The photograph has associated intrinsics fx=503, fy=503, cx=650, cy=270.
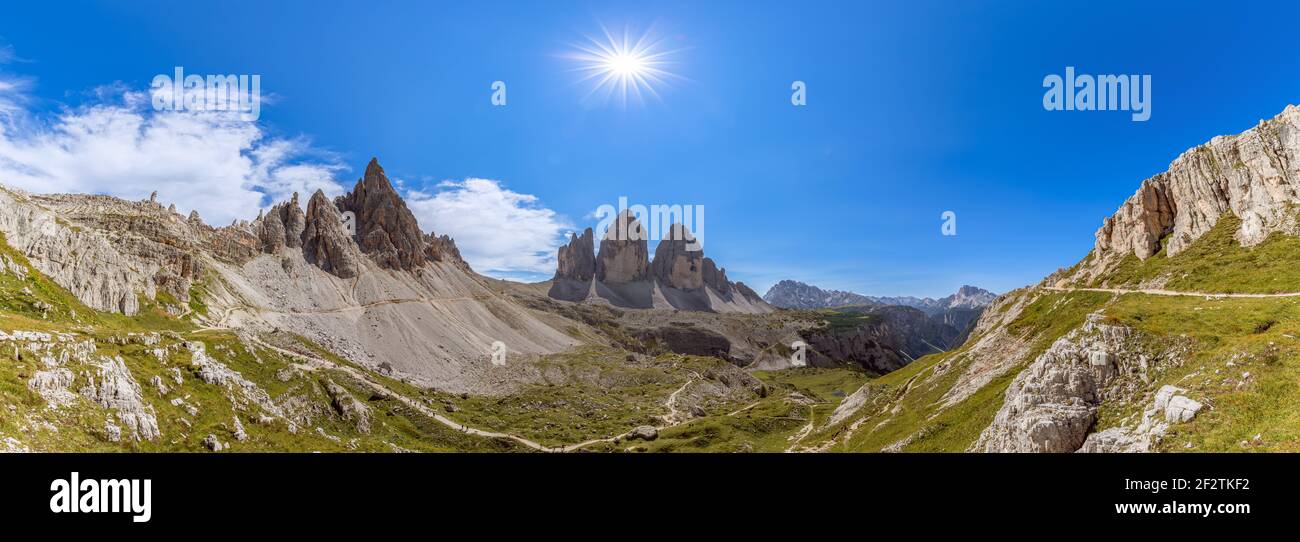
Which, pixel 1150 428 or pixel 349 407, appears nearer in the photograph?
pixel 1150 428

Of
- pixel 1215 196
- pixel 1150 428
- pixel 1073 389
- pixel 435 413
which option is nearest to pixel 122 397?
pixel 435 413

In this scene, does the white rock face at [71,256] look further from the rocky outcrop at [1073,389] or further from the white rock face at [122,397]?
the rocky outcrop at [1073,389]

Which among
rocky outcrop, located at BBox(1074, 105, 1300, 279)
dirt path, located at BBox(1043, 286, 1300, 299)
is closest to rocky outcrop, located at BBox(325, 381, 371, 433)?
dirt path, located at BBox(1043, 286, 1300, 299)

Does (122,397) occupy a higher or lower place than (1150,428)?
lower

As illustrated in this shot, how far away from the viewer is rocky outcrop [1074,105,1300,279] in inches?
2338

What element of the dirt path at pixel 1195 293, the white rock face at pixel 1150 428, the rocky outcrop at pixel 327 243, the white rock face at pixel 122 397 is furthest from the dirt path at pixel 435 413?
the rocky outcrop at pixel 327 243

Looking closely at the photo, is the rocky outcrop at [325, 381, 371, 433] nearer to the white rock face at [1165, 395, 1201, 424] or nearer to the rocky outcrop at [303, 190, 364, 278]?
the white rock face at [1165, 395, 1201, 424]
